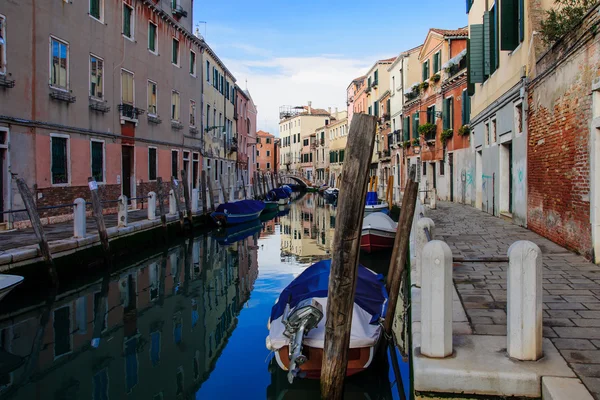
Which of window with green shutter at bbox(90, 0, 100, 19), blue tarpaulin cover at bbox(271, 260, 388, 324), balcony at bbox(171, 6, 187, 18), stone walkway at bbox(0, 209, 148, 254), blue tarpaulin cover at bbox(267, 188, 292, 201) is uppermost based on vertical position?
balcony at bbox(171, 6, 187, 18)

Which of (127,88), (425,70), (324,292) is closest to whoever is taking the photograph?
(324,292)

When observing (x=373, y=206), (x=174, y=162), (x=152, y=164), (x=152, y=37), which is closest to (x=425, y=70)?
(x=373, y=206)

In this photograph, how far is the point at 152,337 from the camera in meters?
6.45

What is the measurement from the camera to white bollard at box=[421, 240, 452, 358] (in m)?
3.43

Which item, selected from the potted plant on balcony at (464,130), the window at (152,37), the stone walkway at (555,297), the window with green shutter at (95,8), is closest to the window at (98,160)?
the window with green shutter at (95,8)

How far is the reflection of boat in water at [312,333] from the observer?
4.38m

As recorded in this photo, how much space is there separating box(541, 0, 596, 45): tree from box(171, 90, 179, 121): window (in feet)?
49.5

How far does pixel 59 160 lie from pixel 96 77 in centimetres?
308

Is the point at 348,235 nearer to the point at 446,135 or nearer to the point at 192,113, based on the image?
the point at 446,135

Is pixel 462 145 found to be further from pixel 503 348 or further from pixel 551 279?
pixel 503 348

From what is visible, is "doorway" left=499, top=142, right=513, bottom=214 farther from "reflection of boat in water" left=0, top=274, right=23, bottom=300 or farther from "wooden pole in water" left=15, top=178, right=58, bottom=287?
"reflection of boat in water" left=0, top=274, right=23, bottom=300

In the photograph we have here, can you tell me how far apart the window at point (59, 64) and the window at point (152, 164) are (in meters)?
5.66

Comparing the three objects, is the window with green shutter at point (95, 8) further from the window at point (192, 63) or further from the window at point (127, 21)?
the window at point (192, 63)

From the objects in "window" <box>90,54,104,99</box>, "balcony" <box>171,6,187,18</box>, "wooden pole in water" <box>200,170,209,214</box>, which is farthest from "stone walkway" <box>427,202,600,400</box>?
"balcony" <box>171,6,187,18</box>
